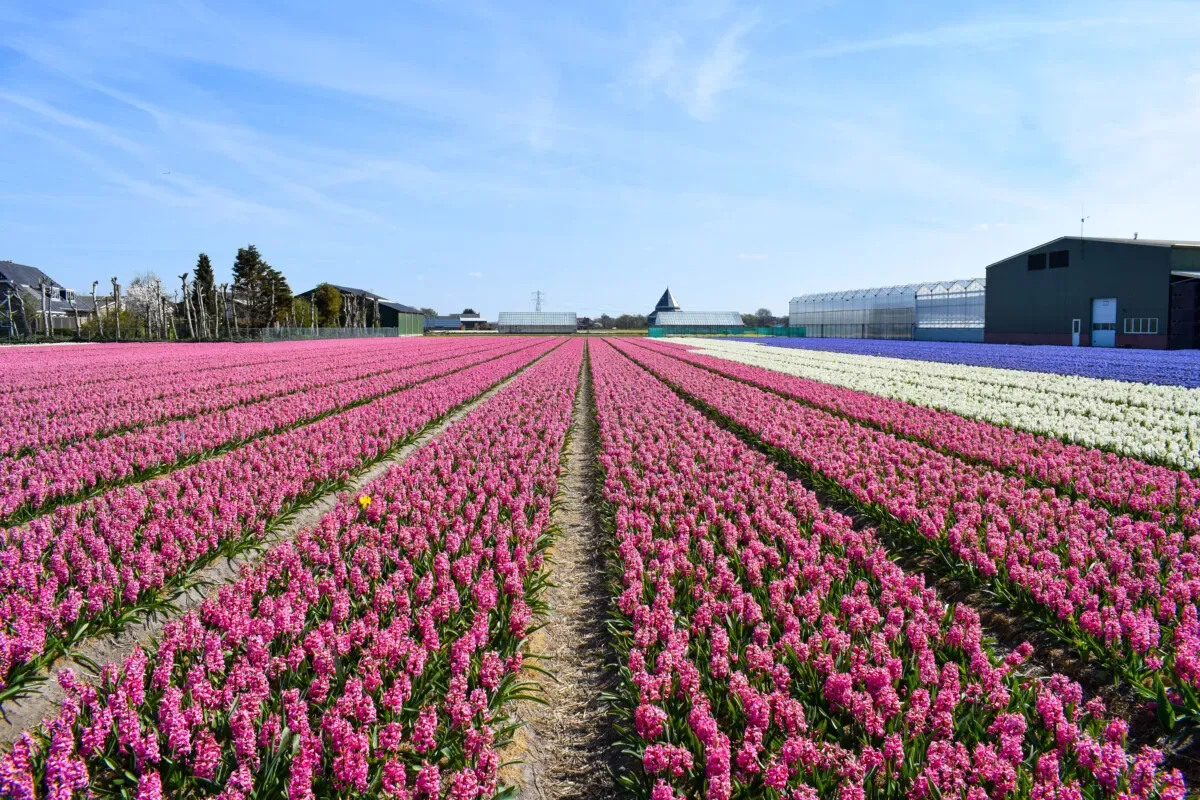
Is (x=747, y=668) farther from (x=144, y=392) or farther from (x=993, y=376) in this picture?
(x=993, y=376)

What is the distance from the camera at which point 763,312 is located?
179375mm

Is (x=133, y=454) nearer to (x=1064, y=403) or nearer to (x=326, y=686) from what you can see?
(x=326, y=686)

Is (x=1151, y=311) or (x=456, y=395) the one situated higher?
(x=1151, y=311)

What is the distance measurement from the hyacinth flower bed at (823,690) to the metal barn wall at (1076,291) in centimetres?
5275

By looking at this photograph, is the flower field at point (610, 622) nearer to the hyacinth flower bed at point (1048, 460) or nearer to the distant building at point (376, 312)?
the hyacinth flower bed at point (1048, 460)

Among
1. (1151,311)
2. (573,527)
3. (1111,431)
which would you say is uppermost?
(1151,311)

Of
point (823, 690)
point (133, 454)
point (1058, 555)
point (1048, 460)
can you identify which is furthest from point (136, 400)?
point (1048, 460)

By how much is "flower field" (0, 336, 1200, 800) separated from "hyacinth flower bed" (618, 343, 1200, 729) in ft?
0.11

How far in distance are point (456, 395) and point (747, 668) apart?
15.8 m

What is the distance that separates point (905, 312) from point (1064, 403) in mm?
59622

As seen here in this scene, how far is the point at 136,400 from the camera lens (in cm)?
1697

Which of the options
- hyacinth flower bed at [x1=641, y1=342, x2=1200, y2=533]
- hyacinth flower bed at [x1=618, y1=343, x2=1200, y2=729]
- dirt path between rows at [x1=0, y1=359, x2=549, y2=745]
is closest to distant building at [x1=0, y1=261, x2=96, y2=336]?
dirt path between rows at [x1=0, y1=359, x2=549, y2=745]

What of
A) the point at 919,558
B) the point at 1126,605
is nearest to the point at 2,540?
the point at 919,558

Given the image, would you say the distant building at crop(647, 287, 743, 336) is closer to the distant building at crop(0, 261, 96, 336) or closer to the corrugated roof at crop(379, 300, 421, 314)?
the corrugated roof at crop(379, 300, 421, 314)
